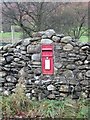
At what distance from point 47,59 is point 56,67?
0.19 meters

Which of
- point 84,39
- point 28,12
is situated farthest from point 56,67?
point 28,12

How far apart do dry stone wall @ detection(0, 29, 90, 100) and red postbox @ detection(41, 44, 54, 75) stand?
0.05m

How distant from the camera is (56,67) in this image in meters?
4.06

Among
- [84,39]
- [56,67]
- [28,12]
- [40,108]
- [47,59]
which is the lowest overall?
[40,108]

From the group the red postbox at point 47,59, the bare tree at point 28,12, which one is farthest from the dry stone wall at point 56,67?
the bare tree at point 28,12

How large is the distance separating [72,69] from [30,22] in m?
0.98

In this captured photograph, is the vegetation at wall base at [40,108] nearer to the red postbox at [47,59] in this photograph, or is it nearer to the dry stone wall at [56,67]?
the dry stone wall at [56,67]

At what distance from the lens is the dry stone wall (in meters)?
4.04

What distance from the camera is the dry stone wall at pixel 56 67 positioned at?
4035 mm

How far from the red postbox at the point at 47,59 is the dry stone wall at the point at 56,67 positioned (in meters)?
0.05

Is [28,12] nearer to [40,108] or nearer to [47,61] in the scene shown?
[47,61]

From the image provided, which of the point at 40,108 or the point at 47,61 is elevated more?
the point at 47,61

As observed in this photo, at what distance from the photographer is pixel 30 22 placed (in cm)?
397

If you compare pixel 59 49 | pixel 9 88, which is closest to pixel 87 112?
pixel 59 49
